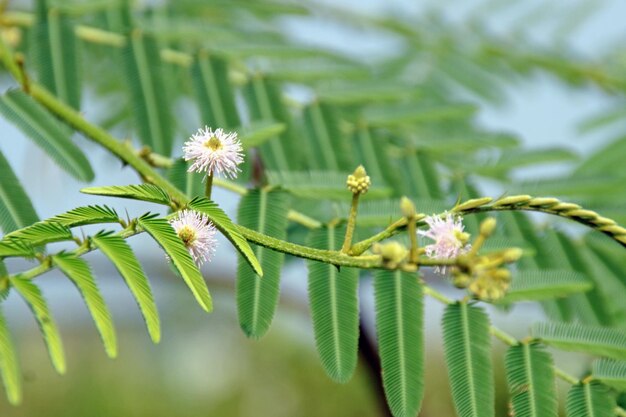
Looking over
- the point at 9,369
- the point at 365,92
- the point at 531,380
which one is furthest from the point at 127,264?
the point at 365,92

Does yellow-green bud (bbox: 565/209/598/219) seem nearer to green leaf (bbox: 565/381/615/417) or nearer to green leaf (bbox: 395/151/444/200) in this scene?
green leaf (bbox: 565/381/615/417)

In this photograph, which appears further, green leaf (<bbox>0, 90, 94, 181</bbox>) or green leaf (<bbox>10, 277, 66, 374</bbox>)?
green leaf (<bbox>0, 90, 94, 181</bbox>)

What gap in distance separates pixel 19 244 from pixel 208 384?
1675mm

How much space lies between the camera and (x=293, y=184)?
3.77 feet

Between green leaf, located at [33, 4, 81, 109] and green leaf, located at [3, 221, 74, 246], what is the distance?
2.22ft

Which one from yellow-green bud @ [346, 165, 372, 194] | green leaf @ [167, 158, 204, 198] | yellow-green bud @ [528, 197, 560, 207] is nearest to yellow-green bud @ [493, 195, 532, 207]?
yellow-green bud @ [528, 197, 560, 207]

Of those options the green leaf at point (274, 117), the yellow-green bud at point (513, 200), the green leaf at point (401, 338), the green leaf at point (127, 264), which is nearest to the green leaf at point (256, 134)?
the green leaf at point (274, 117)

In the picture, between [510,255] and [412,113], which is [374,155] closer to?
[412,113]

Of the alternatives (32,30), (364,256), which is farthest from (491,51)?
(364,256)

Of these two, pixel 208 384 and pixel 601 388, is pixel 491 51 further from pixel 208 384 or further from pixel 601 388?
pixel 601 388

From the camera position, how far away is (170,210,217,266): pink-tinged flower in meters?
0.71

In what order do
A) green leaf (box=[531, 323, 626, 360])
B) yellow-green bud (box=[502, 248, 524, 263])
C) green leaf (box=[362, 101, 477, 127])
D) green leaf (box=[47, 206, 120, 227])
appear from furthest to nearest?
green leaf (box=[362, 101, 477, 127])
green leaf (box=[531, 323, 626, 360])
green leaf (box=[47, 206, 120, 227])
yellow-green bud (box=[502, 248, 524, 263])

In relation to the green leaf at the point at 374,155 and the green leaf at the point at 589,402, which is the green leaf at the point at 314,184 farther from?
the green leaf at the point at 589,402

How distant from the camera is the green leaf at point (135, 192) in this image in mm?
702
